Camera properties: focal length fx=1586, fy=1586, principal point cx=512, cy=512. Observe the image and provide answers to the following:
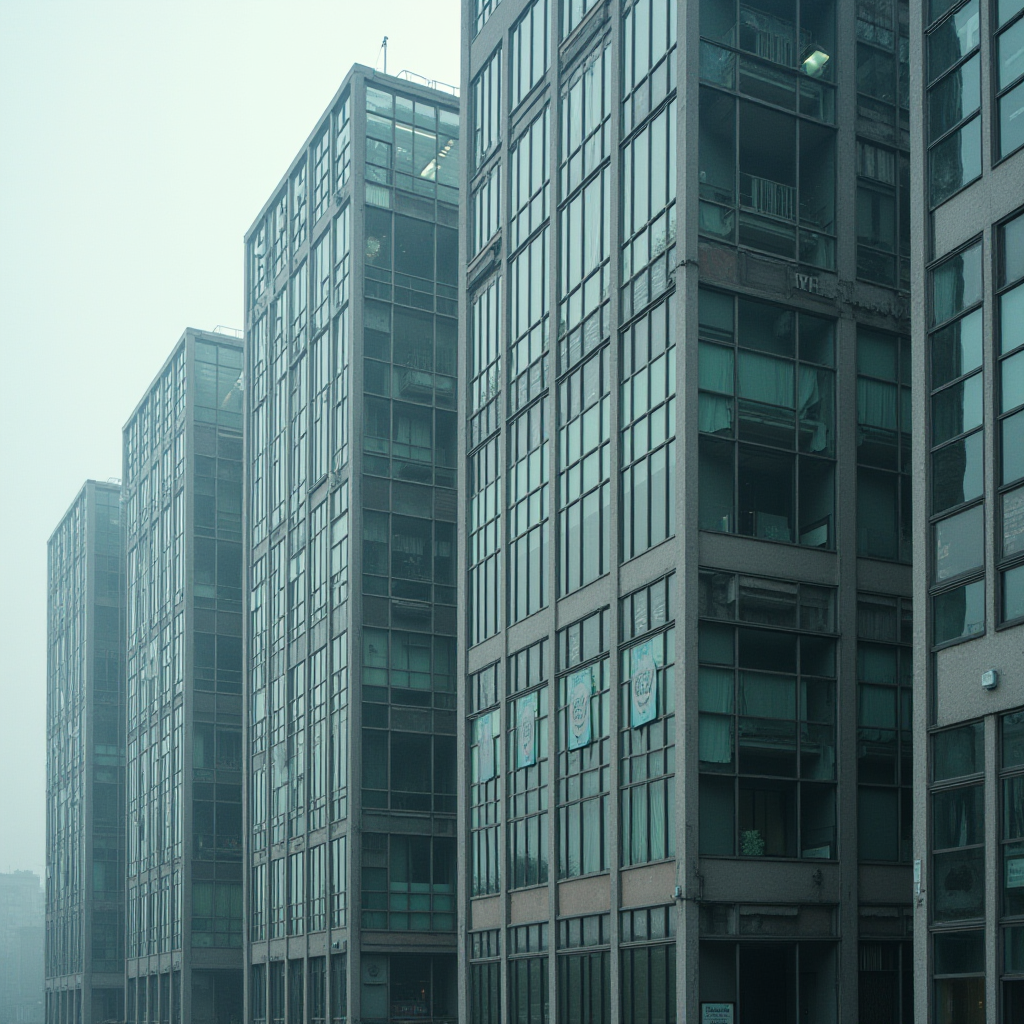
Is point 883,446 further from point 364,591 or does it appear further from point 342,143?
point 342,143

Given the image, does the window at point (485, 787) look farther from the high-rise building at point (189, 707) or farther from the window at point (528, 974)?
the high-rise building at point (189, 707)

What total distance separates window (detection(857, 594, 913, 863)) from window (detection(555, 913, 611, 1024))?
7.24 meters

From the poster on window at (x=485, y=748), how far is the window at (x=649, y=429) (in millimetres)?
10161

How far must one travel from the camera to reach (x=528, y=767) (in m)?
46.5

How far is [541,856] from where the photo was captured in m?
45.2

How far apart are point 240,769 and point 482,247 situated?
43886mm

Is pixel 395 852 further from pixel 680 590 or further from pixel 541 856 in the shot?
pixel 680 590

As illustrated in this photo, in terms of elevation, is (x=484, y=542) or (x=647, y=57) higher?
(x=647, y=57)

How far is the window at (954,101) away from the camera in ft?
100

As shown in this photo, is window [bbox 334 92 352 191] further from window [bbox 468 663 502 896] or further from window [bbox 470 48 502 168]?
window [bbox 468 663 502 896]

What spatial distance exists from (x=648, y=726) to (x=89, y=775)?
8104cm

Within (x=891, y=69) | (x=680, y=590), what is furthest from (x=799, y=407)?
(x=891, y=69)

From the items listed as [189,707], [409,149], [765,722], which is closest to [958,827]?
[765,722]

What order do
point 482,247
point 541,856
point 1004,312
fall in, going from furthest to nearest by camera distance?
1. point 482,247
2. point 541,856
3. point 1004,312
